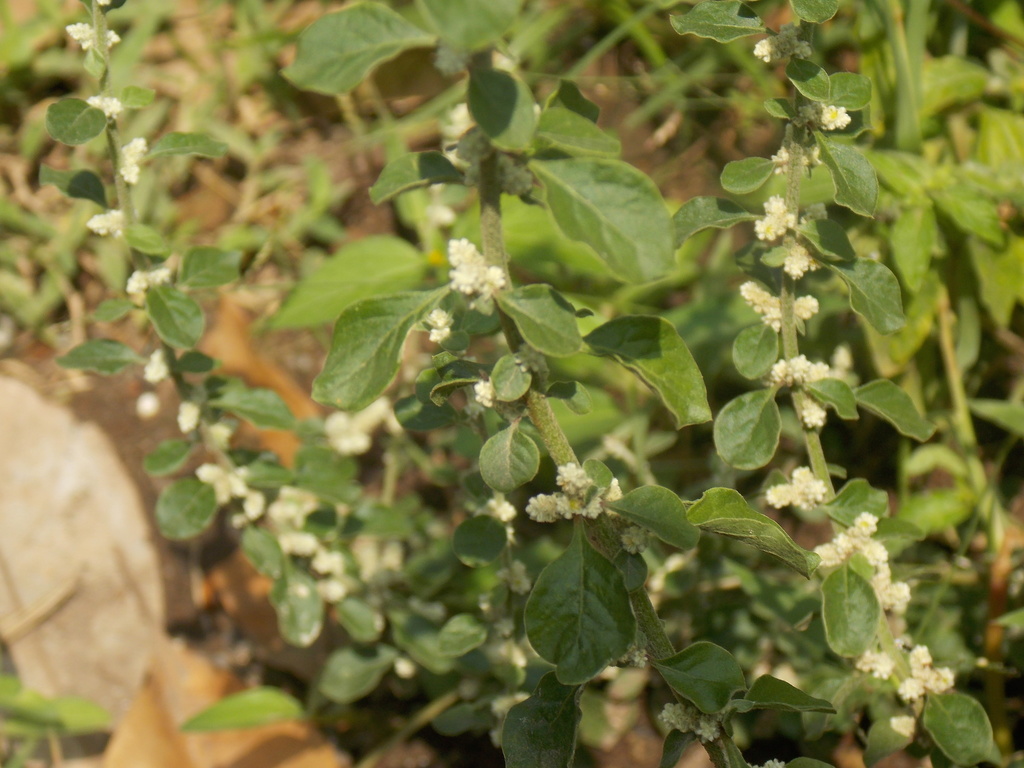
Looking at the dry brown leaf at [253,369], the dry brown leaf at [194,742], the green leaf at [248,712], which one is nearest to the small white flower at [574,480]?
the green leaf at [248,712]

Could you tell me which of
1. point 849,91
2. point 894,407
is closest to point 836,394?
point 894,407

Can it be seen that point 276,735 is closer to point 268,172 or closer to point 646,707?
point 646,707

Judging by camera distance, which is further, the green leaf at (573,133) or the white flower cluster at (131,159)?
the white flower cluster at (131,159)

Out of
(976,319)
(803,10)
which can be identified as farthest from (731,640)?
(803,10)

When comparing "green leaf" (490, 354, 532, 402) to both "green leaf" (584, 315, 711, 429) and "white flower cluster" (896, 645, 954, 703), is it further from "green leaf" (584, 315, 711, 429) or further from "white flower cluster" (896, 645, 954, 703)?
"white flower cluster" (896, 645, 954, 703)

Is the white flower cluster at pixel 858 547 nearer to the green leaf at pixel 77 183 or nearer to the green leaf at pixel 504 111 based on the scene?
the green leaf at pixel 504 111

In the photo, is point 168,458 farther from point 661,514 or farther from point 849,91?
point 849,91

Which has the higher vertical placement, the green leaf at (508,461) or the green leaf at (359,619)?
the green leaf at (508,461)
